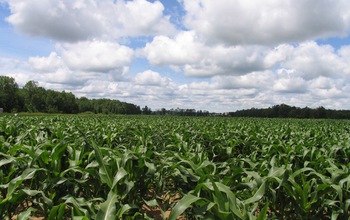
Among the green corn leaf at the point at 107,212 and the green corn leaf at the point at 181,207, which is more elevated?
the green corn leaf at the point at 181,207

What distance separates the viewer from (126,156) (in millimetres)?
3328

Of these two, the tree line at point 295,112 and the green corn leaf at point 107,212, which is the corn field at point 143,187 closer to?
the green corn leaf at point 107,212

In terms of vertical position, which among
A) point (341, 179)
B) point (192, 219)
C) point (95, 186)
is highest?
point (341, 179)

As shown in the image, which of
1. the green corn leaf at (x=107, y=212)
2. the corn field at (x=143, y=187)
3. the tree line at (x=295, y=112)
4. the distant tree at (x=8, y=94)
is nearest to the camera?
the green corn leaf at (x=107, y=212)

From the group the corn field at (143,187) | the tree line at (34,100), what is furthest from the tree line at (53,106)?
the corn field at (143,187)

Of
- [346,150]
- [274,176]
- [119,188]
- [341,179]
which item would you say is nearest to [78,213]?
[119,188]

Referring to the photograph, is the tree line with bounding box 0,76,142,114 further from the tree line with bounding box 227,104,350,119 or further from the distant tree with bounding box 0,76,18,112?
the tree line with bounding box 227,104,350,119

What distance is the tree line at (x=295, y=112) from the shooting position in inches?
3711

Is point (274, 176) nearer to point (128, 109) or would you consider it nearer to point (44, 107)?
point (44, 107)

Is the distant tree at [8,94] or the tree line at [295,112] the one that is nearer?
the distant tree at [8,94]

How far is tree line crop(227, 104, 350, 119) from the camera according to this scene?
9425 cm

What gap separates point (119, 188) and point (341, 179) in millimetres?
2512

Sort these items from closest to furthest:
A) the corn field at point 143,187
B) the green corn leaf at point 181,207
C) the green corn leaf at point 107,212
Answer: the green corn leaf at point 181,207 → the green corn leaf at point 107,212 → the corn field at point 143,187

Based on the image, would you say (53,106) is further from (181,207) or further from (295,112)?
(181,207)
